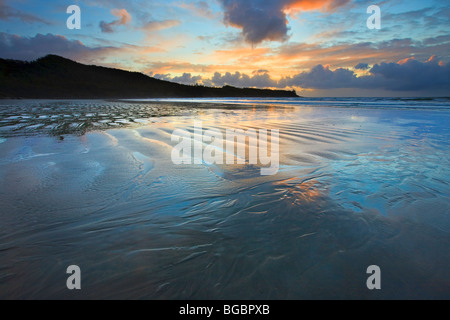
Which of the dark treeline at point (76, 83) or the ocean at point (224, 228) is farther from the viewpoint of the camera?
the dark treeline at point (76, 83)

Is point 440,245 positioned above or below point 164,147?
below

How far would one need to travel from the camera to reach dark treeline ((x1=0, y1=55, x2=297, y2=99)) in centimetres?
8094

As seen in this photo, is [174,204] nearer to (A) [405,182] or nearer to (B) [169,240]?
(B) [169,240]

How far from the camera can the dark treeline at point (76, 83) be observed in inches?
3187

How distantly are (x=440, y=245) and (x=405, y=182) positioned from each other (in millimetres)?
1612

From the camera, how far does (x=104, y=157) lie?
4.51m

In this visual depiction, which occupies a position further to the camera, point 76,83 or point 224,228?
point 76,83

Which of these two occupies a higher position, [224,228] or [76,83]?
[76,83]

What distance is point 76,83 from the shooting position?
106500 mm

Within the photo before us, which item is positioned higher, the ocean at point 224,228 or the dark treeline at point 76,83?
the dark treeline at point 76,83

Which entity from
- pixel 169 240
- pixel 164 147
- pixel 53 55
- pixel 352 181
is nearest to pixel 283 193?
pixel 352 181

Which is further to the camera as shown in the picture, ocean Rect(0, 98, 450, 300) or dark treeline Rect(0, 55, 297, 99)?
dark treeline Rect(0, 55, 297, 99)
